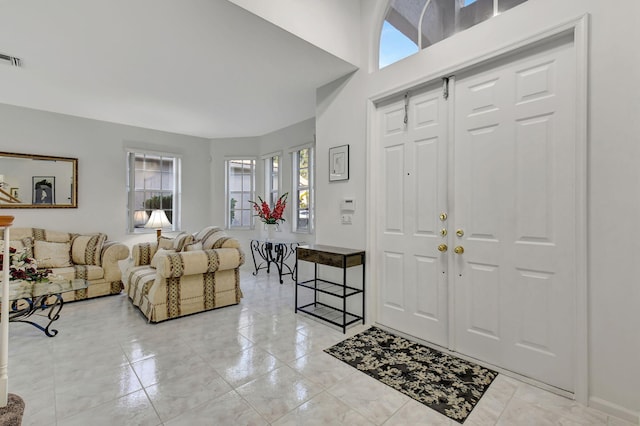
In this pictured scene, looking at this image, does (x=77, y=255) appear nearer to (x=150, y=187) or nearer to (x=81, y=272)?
(x=81, y=272)

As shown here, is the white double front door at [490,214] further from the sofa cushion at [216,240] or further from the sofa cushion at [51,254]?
the sofa cushion at [51,254]

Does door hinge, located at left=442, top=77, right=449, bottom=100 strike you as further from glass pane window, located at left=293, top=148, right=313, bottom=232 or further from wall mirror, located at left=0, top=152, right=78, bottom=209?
wall mirror, located at left=0, top=152, right=78, bottom=209

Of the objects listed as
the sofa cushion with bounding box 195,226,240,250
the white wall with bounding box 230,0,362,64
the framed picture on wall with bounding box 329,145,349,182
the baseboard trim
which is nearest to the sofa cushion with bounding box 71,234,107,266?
the sofa cushion with bounding box 195,226,240,250

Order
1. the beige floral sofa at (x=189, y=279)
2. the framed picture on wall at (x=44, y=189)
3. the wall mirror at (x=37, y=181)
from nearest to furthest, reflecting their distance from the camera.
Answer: the beige floral sofa at (x=189, y=279)
the wall mirror at (x=37, y=181)
the framed picture on wall at (x=44, y=189)

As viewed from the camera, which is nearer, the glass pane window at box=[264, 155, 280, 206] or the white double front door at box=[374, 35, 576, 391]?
the white double front door at box=[374, 35, 576, 391]

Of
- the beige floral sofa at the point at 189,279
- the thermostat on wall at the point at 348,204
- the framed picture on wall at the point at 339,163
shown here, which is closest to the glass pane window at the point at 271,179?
the beige floral sofa at the point at 189,279

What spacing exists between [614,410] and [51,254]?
18.6 feet

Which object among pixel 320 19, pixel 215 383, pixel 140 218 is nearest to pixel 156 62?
pixel 320 19

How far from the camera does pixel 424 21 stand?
2625 mm

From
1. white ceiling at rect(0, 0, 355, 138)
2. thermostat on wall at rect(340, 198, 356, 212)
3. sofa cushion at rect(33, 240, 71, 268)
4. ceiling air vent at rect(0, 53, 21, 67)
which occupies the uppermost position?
white ceiling at rect(0, 0, 355, 138)

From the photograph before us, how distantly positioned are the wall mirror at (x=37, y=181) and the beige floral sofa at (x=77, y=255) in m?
0.43

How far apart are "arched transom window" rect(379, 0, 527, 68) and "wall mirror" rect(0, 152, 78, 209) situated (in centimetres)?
474

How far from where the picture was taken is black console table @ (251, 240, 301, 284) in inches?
193

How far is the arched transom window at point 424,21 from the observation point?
2.28 meters
